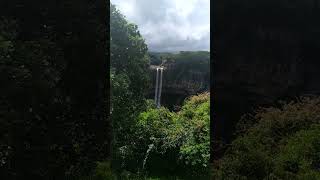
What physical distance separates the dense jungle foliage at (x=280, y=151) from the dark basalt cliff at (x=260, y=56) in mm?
3346

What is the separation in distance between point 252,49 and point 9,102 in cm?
553

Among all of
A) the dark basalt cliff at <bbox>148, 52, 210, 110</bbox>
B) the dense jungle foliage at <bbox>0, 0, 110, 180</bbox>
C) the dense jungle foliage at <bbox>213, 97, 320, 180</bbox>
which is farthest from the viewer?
the dark basalt cliff at <bbox>148, 52, 210, 110</bbox>

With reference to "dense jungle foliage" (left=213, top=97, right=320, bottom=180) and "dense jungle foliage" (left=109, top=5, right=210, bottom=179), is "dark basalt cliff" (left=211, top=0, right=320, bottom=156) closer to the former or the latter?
"dense jungle foliage" (left=109, top=5, right=210, bottom=179)

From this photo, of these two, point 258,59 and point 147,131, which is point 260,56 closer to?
point 258,59

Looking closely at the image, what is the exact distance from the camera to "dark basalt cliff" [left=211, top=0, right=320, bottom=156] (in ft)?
42.2

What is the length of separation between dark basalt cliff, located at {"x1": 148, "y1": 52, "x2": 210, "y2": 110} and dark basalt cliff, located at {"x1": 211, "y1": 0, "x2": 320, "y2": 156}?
1516 centimetres

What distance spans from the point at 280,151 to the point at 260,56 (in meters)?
4.84

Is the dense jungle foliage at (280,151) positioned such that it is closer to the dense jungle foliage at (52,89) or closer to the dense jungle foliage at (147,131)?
the dense jungle foliage at (52,89)

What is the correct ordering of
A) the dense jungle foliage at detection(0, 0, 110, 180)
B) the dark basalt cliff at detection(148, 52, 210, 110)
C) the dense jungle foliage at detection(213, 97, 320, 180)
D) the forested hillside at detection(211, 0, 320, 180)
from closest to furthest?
the dense jungle foliage at detection(213, 97, 320, 180), the dense jungle foliage at detection(0, 0, 110, 180), the forested hillside at detection(211, 0, 320, 180), the dark basalt cliff at detection(148, 52, 210, 110)

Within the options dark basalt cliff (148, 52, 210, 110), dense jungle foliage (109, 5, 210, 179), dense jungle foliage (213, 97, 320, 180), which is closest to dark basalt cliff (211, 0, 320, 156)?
dense jungle foliage (109, 5, 210, 179)

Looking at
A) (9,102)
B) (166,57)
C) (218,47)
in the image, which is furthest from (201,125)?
(166,57)

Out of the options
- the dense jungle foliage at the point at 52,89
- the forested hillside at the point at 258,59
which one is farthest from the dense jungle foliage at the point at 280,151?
the dense jungle foliage at the point at 52,89

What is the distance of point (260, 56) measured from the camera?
42.6ft

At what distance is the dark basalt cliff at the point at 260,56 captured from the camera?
507 inches
